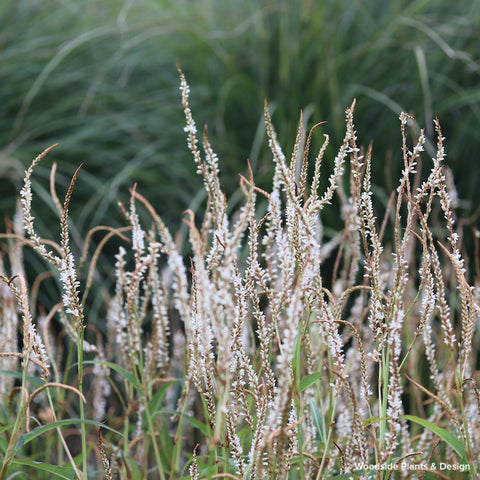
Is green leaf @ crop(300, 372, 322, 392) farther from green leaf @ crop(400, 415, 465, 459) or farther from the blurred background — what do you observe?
the blurred background

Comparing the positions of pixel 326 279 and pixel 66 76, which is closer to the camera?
pixel 326 279

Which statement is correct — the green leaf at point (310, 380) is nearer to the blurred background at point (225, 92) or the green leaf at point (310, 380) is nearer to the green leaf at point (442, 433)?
the green leaf at point (442, 433)

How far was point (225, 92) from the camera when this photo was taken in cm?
260

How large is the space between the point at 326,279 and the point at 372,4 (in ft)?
4.82

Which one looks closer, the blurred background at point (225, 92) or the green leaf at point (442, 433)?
the green leaf at point (442, 433)

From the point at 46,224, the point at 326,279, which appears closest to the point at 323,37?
the point at 326,279

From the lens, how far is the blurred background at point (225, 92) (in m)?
2.50

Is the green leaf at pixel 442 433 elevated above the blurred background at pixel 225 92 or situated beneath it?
situated beneath

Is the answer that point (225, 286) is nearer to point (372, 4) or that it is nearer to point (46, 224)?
point (46, 224)

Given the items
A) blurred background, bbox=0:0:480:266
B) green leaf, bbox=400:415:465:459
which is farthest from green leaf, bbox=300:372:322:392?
blurred background, bbox=0:0:480:266

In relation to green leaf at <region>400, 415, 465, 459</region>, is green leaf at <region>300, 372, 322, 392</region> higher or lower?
higher

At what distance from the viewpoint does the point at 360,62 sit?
8.83 ft

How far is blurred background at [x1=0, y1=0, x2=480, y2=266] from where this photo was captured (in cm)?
250

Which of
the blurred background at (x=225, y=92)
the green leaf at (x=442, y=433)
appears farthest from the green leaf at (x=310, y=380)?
→ the blurred background at (x=225, y=92)
